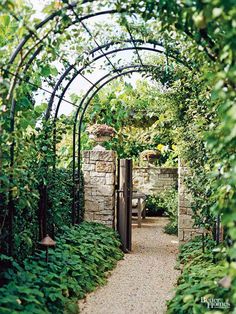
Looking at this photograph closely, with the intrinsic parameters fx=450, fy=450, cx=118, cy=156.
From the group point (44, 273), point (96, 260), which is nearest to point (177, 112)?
point (96, 260)

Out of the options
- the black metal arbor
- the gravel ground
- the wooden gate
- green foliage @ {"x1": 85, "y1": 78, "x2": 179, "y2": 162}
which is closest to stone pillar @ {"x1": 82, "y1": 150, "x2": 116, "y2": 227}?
the wooden gate

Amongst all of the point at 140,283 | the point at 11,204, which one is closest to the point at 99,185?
the point at 140,283

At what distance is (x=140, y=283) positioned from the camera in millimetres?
5320

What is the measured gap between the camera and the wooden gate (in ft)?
23.5

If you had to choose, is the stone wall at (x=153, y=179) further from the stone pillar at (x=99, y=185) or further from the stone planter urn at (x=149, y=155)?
the stone pillar at (x=99, y=185)

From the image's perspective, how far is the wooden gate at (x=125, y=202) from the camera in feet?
23.5

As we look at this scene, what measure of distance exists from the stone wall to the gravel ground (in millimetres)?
3404

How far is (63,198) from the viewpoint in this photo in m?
5.70

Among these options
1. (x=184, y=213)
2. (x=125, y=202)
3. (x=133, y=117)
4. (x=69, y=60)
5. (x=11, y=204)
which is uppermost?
(x=133, y=117)

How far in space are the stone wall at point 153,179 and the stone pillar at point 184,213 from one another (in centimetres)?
458

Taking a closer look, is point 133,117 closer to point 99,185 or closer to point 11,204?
point 99,185

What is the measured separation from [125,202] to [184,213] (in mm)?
983

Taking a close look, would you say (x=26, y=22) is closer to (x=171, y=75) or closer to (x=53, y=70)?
(x=53, y=70)

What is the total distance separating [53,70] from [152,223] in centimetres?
535
